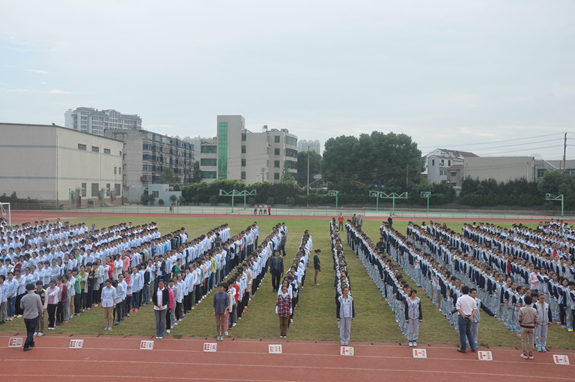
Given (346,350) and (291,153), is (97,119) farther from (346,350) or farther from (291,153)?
(346,350)

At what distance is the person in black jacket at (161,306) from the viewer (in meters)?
9.48

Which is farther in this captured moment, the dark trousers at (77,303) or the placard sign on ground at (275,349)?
the dark trousers at (77,303)

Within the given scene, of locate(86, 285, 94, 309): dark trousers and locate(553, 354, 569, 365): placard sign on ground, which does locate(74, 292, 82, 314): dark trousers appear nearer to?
locate(86, 285, 94, 309): dark trousers

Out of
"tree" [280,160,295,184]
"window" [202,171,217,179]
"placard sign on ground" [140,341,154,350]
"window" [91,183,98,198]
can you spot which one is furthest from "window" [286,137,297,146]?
"placard sign on ground" [140,341,154,350]

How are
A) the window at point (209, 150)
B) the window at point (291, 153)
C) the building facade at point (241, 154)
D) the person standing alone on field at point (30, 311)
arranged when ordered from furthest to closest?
the window at point (291, 153) < the window at point (209, 150) < the building facade at point (241, 154) < the person standing alone on field at point (30, 311)

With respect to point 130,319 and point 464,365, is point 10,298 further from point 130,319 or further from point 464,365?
point 464,365

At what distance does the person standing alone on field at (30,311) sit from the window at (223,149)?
236ft

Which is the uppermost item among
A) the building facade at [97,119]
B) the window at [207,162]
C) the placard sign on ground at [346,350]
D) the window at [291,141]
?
the building facade at [97,119]

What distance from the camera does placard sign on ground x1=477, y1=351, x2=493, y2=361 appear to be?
868 centimetres

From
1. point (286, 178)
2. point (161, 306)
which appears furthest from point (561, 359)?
point (286, 178)

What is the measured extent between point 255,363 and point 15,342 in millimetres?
5571

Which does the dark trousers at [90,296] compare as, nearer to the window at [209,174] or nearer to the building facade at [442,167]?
the window at [209,174]

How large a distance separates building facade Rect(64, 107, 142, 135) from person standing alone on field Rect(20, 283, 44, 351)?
164 meters

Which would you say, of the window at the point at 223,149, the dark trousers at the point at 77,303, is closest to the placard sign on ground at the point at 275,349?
the dark trousers at the point at 77,303
